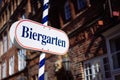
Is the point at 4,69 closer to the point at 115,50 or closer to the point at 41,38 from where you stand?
the point at 115,50

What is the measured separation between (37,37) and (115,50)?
5.28 metres

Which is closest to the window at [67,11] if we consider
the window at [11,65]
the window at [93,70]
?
the window at [93,70]

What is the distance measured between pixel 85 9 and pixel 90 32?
1.23 meters

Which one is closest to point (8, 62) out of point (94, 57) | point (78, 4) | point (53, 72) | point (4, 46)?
point (4, 46)

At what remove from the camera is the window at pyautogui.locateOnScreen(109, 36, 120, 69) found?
9.04 metres

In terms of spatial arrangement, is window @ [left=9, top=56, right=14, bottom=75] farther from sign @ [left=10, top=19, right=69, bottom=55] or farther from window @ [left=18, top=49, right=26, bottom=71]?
sign @ [left=10, top=19, right=69, bottom=55]

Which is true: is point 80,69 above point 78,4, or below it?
below

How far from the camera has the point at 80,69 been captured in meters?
10.8

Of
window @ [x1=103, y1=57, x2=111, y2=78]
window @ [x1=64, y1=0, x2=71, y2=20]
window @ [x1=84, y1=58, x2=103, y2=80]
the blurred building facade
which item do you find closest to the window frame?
the blurred building facade

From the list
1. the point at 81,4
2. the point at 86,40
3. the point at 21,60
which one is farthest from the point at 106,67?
the point at 21,60

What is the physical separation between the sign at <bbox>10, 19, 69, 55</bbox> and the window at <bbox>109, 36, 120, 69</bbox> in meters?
4.54

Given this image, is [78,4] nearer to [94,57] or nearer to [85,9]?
[85,9]

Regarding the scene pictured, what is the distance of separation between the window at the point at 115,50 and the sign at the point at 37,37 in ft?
14.9

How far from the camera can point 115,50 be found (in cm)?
917
